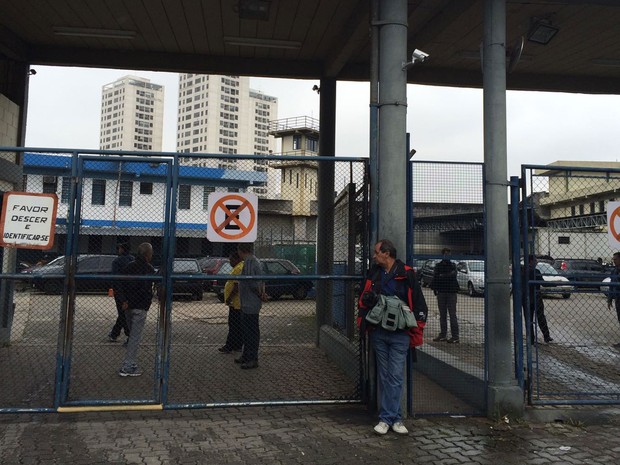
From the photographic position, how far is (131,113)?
12888 centimetres

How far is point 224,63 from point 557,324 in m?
10.1

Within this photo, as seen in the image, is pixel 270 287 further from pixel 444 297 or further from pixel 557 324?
pixel 557 324

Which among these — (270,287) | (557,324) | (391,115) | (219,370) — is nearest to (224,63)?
(270,287)

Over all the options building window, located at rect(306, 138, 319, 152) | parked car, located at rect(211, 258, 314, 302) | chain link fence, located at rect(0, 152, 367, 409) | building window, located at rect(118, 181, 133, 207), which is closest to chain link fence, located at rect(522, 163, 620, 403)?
chain link fence, located at rect(0, 152, 367, 409)

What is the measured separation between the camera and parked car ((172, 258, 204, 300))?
5873 millimetres

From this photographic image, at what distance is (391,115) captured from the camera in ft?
18.6

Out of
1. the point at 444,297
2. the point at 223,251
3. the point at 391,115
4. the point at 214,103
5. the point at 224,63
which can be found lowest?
the point at 444,297

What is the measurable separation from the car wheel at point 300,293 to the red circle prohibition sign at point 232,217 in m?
4.27

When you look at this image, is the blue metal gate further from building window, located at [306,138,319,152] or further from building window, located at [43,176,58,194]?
building window, located at [306,138,319,152]

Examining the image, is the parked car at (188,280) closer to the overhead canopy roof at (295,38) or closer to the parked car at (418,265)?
the parked car at (418,265)

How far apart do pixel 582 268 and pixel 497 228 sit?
1.40 metres

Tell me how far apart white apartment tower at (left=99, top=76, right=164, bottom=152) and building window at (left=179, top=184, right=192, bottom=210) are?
5030 inches

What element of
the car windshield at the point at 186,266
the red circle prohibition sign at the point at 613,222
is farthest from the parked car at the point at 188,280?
the red circle prohibition sign at the point at 613,222

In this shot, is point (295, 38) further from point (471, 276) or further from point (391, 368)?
point (391, 368)
